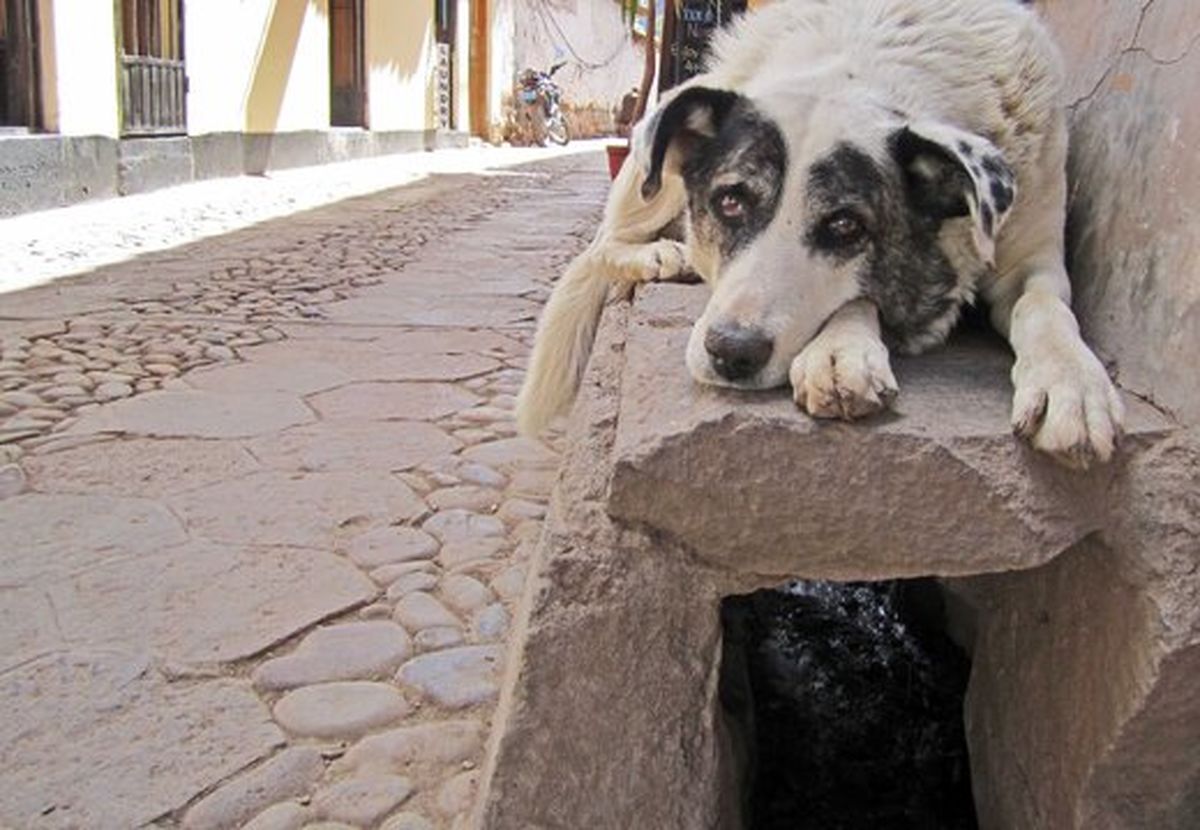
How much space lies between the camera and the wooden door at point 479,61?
71.9ft

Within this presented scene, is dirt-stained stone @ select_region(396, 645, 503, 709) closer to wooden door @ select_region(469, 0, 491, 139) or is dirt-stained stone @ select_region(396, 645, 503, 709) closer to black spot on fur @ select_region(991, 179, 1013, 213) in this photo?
black spot on fur @ select_region(991, 179, 1013, 213)

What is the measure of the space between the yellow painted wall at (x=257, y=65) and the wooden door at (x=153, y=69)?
0.47 ft

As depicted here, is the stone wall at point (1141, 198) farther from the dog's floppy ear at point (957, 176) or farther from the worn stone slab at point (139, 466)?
the worn stone slab at point (139, 466)

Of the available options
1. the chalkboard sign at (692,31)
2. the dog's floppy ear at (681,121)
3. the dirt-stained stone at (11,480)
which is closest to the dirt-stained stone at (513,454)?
the dirt-stained stone at (11,480)

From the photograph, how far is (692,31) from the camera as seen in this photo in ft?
18.6

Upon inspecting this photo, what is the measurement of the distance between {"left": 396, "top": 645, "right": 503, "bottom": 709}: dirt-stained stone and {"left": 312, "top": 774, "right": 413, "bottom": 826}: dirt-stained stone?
255 millimetres

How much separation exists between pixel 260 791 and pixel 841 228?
1.34 metres

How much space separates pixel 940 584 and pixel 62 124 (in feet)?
24.8

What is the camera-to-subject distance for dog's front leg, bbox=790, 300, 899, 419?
1593 millimetres

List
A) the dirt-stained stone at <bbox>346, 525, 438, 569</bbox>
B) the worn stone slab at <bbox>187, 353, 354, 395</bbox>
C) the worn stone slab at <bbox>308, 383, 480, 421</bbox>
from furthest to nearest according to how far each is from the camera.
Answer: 1. the worn stone slab at <bbox>187, 353, 354, 395</bbox>
2. the worn stone slab at <bbox>308, 383, 480, 421</bbox>
3. the dirt-stained stone at <bbox>346, 525, 438, 569</bbox>

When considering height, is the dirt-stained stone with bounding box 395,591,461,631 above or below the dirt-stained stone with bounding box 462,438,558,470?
below

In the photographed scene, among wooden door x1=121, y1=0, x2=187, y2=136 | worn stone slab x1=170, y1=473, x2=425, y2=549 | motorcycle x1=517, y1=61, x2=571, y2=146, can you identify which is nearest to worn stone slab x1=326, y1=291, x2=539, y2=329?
worn stone slab x1=170, y1=473, x2=425, y2=549

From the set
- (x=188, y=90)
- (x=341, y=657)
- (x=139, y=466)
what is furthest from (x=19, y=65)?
(x=341, y=657)

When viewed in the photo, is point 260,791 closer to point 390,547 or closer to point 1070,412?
point 390,547
